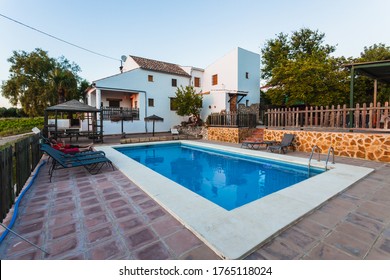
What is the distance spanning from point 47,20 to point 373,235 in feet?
56.4

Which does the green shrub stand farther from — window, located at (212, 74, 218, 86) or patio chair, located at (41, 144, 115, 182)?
patio chair, located at (41, 144, 115, 182)

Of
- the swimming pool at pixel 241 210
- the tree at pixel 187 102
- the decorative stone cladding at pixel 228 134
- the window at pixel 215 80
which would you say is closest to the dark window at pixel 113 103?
the tree at pixel 187 102

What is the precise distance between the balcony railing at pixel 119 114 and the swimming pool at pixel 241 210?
46.1ft

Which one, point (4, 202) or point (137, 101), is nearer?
point (4, 202)

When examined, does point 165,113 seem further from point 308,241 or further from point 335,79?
point 308,241

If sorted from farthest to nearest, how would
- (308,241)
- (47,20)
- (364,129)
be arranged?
1. (47,20)
2. (364,129)
3. (308,241)

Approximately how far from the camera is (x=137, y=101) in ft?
64.4

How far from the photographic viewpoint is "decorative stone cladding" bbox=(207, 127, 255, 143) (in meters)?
12.8

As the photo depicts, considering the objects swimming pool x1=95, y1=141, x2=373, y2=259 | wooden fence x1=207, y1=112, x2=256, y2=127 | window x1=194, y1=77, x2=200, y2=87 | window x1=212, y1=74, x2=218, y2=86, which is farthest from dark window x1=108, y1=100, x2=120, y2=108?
swimming pool x1=95, y1=141, x2=373, y2=259

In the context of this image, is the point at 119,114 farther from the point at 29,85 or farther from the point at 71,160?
the point at 29,85

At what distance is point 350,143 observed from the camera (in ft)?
24.8

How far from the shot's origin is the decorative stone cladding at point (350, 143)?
6.74 metres

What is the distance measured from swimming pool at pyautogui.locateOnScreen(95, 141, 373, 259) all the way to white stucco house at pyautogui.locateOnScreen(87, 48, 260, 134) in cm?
1473

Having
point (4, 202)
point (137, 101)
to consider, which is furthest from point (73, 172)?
point (137, 101)
